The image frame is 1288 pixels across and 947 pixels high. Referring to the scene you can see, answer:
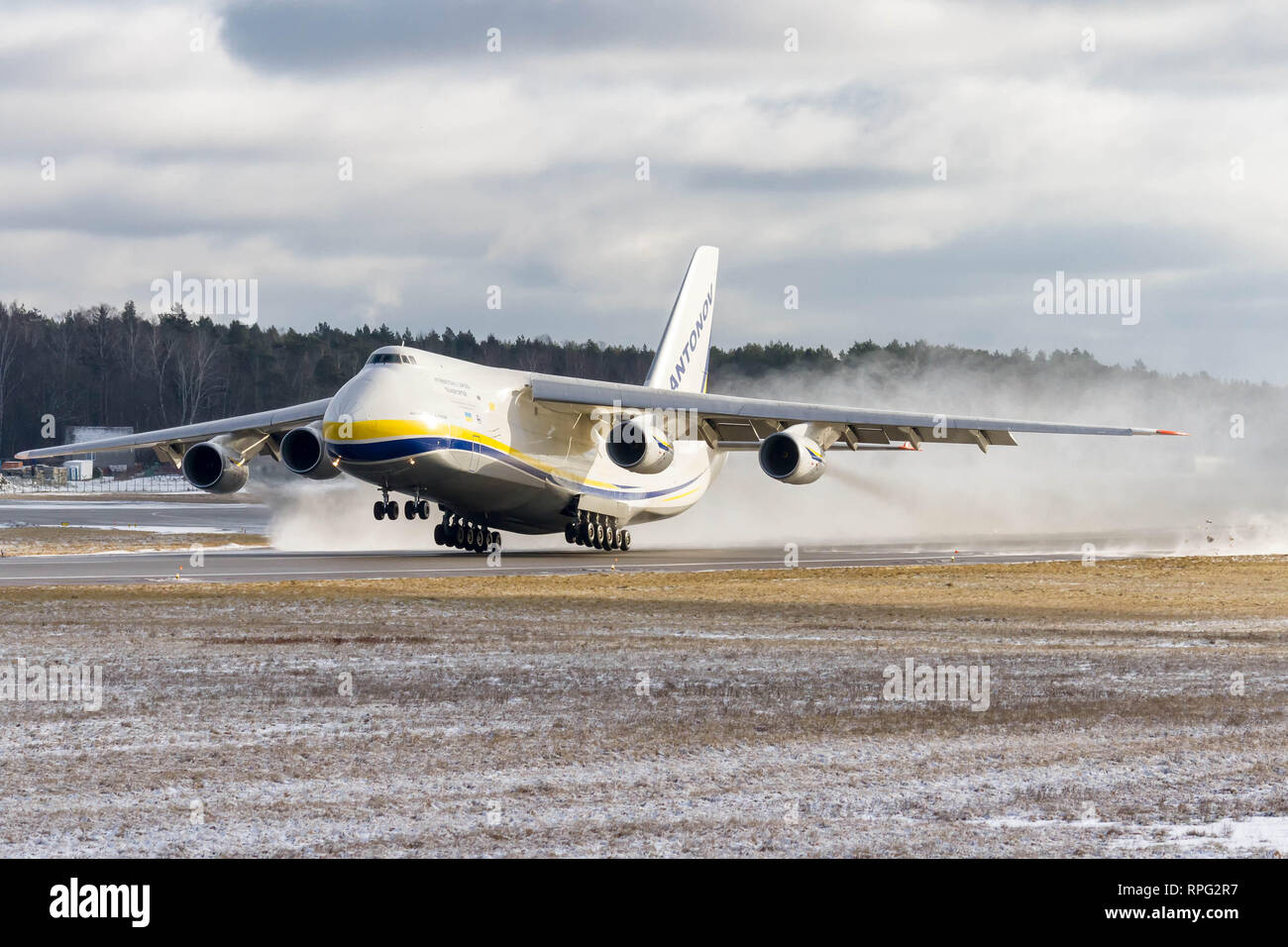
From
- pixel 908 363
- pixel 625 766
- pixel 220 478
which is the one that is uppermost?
pixel 908 363

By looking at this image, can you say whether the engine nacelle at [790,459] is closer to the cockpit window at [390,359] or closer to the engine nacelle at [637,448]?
the engine nacelle at [637,448]

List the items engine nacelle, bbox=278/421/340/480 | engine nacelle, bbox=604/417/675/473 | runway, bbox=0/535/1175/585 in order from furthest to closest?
engine nacelle, bbox=278/421/340/480 < engine nacelle, bbox=604/417/675/473 < runway, bbox=0/535/1175/585

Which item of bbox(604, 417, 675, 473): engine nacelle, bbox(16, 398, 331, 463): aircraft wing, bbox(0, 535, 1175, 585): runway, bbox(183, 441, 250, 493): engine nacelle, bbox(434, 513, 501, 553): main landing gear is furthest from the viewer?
bbox(434, 513, 501, 553): main landing gear

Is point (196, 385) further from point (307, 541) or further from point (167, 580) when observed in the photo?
point (167, 580)

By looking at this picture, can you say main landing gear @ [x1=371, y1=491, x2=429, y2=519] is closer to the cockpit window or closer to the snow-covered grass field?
the cockpit window

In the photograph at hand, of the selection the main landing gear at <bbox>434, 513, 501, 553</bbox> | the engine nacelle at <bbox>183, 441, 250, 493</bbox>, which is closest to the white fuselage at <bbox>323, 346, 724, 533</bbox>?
the main landing gear at <bbox>434, 513, 501, 553</bbox>

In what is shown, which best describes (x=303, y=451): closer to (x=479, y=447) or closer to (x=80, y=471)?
(x=479, y=447)

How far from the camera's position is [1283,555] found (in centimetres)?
3541

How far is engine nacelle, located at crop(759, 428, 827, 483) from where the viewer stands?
33.3 meters

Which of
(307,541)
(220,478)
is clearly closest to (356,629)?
(220,478)

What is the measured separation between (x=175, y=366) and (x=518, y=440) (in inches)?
3524

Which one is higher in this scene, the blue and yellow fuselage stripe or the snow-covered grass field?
the blue and yellow fuselage stripe

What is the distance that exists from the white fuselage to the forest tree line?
6328cm
